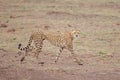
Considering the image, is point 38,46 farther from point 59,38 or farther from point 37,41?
point 59,38

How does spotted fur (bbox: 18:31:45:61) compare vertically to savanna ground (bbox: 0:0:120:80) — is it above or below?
above

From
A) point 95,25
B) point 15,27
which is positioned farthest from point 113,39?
point 15,27

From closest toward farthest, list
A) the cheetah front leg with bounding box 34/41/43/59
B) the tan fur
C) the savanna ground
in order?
the savanna ground < the tan fur < the cheetah front leg with bounding box 34/41/43/59

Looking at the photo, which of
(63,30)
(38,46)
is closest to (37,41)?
(38,46)

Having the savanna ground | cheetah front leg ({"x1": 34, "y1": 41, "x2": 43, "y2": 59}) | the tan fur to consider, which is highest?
the tan fur

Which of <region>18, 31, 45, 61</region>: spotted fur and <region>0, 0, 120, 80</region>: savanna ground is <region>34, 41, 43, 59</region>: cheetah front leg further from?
<region>0, 0, 120, 80</region>: savanna ground

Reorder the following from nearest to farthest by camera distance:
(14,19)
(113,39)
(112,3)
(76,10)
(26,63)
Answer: (26,63)
(113,39)
(14,19)
(76,10)
(112,3)

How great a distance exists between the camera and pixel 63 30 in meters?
19.6

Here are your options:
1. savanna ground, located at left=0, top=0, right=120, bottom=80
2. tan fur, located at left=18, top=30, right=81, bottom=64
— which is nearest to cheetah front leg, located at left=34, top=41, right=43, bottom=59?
tan fur, located at left=18, top=30, right=81, bottom=64

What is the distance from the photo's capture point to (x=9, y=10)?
24391mm

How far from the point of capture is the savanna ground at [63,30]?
40.5 ft

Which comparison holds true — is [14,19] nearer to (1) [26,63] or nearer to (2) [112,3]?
(2) [112,3]

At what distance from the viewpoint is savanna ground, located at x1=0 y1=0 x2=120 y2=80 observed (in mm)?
12336

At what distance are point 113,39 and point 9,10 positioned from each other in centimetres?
781
